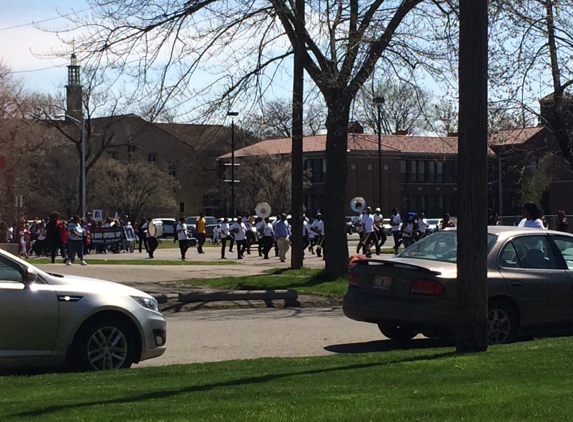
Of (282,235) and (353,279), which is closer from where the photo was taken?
(353,279)

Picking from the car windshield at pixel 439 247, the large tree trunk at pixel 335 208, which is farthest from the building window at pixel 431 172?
the car windshield at pixel 439 247

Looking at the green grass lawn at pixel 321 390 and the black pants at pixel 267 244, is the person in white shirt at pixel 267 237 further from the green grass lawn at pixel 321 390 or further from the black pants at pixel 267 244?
the green grass lawn at pixel 321 390

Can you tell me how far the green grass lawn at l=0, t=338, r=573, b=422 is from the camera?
634 centimetres

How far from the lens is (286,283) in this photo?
21.1 metres

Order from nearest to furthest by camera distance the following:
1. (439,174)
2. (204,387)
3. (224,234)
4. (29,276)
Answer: (204,387)
(29,276)
(224,234)
(439,174)

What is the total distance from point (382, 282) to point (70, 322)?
4335 millimetres

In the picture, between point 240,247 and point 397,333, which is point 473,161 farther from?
point 240,247

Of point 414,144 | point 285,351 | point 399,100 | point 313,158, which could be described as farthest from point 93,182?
point 285,351

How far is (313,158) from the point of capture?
83.1m

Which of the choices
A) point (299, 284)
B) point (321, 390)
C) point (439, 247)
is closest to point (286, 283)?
point (299, 284)

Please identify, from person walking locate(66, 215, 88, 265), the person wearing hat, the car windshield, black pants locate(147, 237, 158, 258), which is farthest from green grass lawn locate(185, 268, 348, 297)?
black pants locate(147, 237, 158, 258)

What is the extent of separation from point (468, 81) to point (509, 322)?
414 centimetres

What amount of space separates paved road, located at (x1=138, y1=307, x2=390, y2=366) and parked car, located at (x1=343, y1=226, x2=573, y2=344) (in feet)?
2.21

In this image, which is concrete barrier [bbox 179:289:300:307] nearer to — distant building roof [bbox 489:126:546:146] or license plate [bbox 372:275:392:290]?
license plate [bbox 372:275:392:290]
